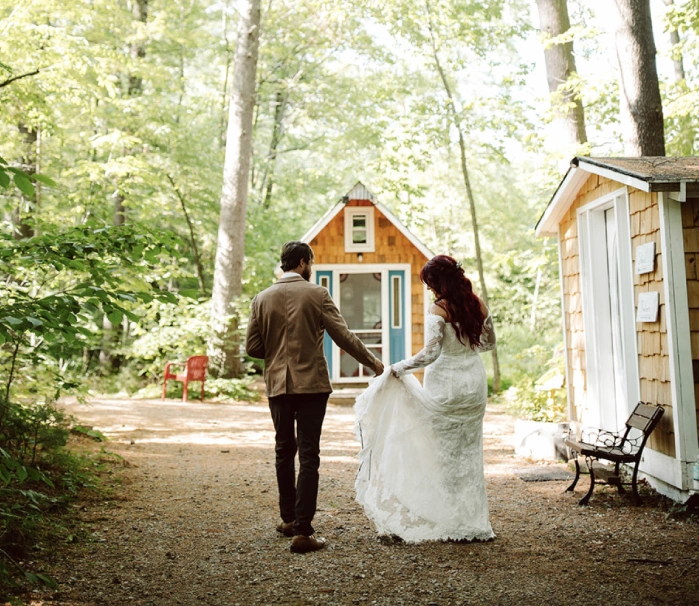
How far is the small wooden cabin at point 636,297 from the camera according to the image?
5.37 meters

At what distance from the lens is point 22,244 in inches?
170

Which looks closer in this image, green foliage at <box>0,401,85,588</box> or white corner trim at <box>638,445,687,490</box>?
green foliage at <box>0,401,85,588</box>

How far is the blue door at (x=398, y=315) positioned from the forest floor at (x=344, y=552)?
6.47m

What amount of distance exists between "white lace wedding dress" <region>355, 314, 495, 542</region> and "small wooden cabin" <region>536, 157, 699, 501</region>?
1.80 metres

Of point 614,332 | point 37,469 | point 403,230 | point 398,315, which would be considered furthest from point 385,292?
point 37,469

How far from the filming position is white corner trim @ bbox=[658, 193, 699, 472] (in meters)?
5.32

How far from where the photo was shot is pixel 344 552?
4270mm

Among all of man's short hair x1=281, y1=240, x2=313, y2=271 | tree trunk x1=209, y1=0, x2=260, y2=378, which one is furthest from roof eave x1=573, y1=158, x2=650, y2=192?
tree trunk x1=209, y1=0, x2=260, y2=378

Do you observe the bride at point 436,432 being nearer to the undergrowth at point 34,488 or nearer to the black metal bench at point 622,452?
the black metal bench at point 622,452

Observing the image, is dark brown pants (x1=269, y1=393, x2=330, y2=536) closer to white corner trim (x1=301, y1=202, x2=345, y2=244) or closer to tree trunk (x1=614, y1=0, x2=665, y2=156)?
tree trunk (x1=614, y1=0, x2=665, y2=156)

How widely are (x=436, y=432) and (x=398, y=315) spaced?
8960 millimetres

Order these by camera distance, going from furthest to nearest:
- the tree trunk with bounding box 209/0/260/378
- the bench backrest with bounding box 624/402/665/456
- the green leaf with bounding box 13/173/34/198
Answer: the tree trunk with bounding box 209/0/260/378 → the bench backrest with bounding box 624/402/665/456 → the green leaf with bounding box 13/173/34/198

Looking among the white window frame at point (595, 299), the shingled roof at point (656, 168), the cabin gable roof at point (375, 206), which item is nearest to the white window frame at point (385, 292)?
the cabin gable roof at point (375, 206)

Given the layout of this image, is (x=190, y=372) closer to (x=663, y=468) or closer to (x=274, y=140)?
(x=663, y=468)
